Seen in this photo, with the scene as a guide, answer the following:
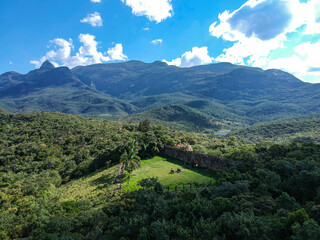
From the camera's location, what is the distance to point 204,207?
15.4m

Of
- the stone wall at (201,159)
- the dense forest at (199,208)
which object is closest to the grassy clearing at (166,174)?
the stone wall at (201,159)

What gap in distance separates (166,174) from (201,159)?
7274mm

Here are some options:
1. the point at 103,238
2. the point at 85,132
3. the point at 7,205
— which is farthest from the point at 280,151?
the point at 85,132

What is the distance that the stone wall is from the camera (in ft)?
100

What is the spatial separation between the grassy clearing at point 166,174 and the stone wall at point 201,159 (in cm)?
120

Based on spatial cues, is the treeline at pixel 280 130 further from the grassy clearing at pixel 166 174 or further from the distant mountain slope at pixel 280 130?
the grassy clearing at pixel 166 174

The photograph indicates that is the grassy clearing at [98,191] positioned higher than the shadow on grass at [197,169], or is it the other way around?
the shadow on grass at [197,169]

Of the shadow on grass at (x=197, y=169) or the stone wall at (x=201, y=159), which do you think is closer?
the stone wall at (x=201, y=159)

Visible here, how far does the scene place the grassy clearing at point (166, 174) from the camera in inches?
1133

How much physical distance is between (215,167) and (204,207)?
701 inches

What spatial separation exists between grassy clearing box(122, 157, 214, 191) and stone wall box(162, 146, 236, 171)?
1.20 metres

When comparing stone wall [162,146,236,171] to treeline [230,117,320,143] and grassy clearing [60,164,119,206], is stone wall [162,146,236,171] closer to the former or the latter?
grassy clearing [60,164,119,206]

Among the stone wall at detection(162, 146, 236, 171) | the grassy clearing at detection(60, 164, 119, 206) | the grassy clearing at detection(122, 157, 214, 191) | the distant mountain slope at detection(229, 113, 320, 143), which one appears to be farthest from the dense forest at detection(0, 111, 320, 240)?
the distant mountain slope at detection(229, 113, 320, 143)

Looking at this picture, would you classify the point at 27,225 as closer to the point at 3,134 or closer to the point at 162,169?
the point at 162,169
